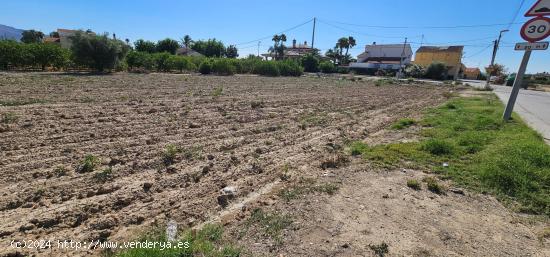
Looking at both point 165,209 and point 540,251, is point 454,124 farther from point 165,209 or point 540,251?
point 165,209

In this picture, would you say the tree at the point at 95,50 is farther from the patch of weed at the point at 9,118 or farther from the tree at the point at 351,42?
the tree at the point at 351,42

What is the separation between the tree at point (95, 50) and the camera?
80.9 feet

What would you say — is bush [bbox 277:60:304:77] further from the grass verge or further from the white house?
the grass verge

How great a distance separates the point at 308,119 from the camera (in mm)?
9789

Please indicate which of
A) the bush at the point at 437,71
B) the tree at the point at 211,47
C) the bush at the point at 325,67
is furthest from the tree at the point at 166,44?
the bush at the point at 437,71

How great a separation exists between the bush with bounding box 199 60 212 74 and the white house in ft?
148

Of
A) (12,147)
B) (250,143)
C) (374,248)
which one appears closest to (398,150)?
(250,143)

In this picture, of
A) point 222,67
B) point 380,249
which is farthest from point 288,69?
point 380,249

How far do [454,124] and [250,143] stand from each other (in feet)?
22.7

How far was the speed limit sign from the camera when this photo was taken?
7.42 m

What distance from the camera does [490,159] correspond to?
5441mm

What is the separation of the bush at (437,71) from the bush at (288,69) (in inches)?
1081

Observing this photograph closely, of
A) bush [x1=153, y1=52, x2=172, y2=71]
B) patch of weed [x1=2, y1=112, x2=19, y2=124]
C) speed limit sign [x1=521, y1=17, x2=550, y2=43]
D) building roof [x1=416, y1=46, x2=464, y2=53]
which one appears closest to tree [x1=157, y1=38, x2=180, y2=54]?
bush [x1=153, y1=52, x2=172, y2=71]

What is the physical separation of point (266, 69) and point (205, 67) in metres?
11.7
